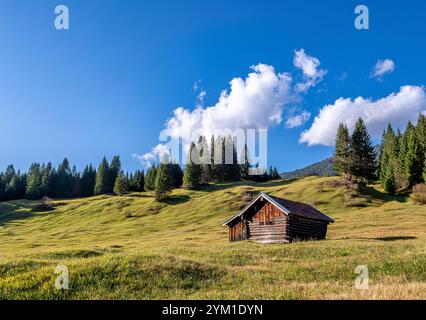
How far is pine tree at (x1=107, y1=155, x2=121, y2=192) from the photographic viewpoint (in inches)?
5978

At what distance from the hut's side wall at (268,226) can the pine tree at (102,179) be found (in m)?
112

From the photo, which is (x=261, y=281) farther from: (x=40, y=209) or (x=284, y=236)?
(x=40, y=209)

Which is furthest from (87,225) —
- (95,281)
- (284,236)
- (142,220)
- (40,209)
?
(95,281)

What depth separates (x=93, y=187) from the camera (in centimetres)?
15838

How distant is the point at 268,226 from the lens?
4500cm

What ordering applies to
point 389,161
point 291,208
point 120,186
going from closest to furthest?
1. point 291,208
2. point 389,161
3. point 120,186

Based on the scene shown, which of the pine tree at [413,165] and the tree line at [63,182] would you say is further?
the tree line at [63,182]

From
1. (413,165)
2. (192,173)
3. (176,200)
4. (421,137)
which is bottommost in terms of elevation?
(176,200)

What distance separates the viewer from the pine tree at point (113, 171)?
15184 cm

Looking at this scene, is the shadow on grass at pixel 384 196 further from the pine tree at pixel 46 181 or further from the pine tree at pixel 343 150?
the pine tree at pixel 46 181

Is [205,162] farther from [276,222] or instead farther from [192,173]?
[276,222]

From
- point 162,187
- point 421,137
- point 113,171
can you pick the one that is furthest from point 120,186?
point 421,137

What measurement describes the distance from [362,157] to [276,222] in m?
70.7

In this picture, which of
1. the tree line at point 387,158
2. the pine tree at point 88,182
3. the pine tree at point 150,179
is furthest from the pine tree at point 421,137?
the pine tree at point 88,182
